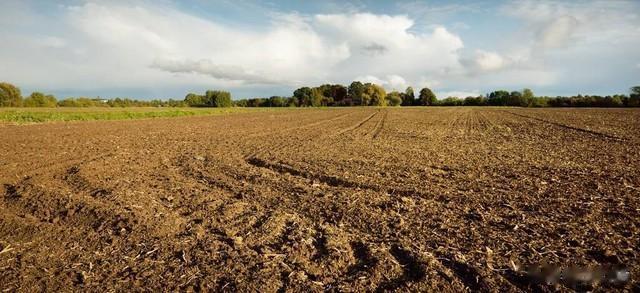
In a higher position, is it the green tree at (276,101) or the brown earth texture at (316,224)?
the green tree at (276,101)

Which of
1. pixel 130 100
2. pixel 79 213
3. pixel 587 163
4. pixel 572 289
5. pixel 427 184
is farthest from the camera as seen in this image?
pixel 130 100

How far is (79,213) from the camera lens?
6.18m

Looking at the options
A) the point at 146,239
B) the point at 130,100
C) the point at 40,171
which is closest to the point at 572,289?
the point at 146,239

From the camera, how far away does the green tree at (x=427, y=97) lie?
5475 inches

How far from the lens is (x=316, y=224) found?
5.64 metres

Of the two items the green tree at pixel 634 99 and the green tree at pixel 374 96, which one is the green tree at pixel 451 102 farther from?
the green tree at pixel 634 99

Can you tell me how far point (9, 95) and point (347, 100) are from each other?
345 feet

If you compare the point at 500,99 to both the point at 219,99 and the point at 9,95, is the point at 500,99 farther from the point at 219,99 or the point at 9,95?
the point at 9,95

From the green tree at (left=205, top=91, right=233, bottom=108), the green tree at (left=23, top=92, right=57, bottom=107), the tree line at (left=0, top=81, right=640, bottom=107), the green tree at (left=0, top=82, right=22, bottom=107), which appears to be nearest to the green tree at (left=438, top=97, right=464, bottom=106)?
the tree line at (left=0, top=81, right=640, bottom=107)

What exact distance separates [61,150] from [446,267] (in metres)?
14.7

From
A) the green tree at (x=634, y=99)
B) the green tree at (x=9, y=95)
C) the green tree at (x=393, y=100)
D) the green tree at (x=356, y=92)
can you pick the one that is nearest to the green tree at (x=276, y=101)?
the green tree at (x=356, y=92)

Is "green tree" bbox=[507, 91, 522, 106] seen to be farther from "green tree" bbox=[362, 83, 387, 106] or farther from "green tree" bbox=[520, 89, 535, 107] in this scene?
"green tree" bbox=[362, 83, 387, 106]

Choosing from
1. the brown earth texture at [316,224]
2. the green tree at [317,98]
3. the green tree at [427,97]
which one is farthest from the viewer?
the green tree at [317,98]

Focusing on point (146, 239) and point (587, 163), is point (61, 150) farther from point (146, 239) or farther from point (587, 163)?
Answer: point (587, 163)
